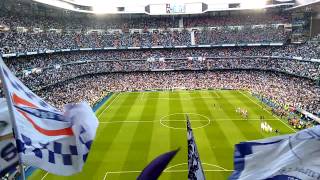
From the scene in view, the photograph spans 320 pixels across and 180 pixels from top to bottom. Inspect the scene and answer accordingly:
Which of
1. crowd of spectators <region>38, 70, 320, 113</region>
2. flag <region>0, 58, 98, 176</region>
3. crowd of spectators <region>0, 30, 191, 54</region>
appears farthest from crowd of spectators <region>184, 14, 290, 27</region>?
flag <region>0, 58, 98, 176</region>

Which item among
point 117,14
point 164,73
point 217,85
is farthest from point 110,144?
point 117,14

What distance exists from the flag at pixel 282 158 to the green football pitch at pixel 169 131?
1835 cm

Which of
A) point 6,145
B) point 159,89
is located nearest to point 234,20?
point 159,89

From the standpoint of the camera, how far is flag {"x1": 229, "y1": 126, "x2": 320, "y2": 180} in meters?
5.98

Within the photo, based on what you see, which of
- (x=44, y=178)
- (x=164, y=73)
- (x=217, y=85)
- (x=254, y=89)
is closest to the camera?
(x=44, y=178)

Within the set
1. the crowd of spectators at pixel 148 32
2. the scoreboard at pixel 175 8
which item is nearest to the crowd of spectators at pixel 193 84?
the crowd of spectators at pixel 148 32

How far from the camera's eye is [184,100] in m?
54.5

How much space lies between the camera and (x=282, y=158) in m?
6.19

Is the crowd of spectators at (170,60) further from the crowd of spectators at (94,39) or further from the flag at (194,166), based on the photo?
the flag at (194,166)

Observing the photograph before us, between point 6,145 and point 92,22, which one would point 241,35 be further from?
point 6,145

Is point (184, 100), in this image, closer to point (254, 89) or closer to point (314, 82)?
point (254, 89)

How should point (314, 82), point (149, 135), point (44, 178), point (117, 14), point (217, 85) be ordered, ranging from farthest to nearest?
point (117, 14)
point (217, 85)
point (314, 82)
point (149, 135)
point (44, 178)

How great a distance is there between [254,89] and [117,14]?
140ft

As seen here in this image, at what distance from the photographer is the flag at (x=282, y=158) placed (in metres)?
5.98
